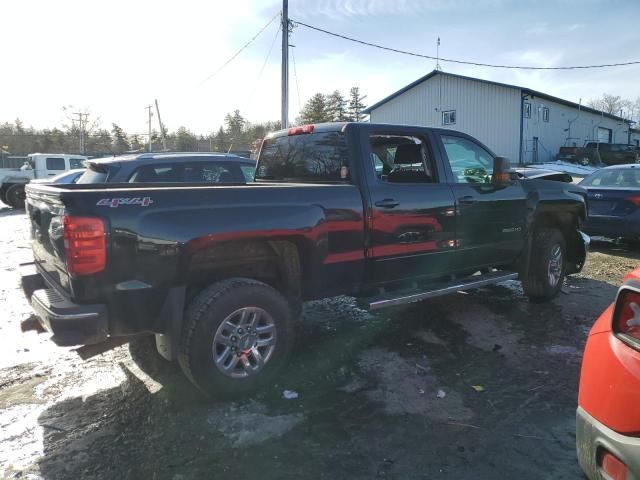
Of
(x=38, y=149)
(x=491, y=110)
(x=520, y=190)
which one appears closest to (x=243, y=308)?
(x=520, y=190)

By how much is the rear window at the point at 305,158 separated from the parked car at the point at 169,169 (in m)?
2.36

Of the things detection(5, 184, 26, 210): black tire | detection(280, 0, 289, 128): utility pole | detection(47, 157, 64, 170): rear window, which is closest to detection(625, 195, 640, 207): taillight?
detection(280, 0, 289, 128): utility pole

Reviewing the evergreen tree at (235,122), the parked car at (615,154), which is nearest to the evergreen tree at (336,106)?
the evergreen tree at (235,122)

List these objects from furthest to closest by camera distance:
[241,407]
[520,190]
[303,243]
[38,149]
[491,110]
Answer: [38,149] < [491,110] < [520,190] < [303,243] < [241,407]

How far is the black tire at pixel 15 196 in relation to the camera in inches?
764

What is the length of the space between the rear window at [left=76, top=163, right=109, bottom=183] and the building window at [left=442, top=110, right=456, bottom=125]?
95.8ft

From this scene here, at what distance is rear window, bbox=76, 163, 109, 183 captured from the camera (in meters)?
7.04

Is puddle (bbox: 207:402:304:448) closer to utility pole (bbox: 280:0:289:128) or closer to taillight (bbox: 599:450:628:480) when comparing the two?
taillight (bbox: 599:450:628:480)

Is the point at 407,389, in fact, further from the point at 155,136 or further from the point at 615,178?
the point at 155,136

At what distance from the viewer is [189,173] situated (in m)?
7.66

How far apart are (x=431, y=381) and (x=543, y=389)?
2.72 ft

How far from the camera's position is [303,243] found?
3797mm

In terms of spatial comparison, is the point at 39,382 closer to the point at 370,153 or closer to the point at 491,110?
the point at 370,153

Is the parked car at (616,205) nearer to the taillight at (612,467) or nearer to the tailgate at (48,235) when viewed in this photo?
the taillight at (612,467)
